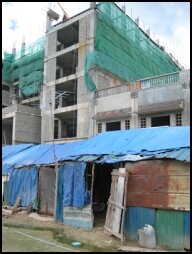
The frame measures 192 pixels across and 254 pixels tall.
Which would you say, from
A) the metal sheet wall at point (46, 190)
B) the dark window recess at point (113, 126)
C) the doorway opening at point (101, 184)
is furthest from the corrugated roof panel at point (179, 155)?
the dark window recess at point (113, 126)

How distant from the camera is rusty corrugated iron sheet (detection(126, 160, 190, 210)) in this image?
1016 centimetres

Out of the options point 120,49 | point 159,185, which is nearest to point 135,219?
point 159,185

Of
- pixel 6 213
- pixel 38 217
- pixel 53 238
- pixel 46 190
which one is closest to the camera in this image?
pixel 53 238

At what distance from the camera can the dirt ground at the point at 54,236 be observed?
991cm

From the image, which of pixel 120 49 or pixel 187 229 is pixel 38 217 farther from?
pixel 120 49

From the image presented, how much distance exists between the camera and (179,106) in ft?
62.4

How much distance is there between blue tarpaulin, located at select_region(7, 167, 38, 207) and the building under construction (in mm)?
7909

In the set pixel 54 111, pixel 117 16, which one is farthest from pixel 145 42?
pixel 54 111

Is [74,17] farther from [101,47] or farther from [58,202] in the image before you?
[58,202]

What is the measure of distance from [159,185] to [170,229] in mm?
1443

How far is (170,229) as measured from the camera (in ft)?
33.2

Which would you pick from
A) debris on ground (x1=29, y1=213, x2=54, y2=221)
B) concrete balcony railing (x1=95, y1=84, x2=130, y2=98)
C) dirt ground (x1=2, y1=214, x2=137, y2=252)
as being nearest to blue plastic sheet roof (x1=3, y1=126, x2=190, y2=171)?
debris on ground (x1=29, y1=213, x2=54, y2=221)

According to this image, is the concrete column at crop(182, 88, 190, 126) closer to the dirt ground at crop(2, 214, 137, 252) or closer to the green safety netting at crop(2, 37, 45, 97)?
the dirt ground at crop(2, 214, 137, 252)

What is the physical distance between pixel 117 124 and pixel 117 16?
13.0 m
